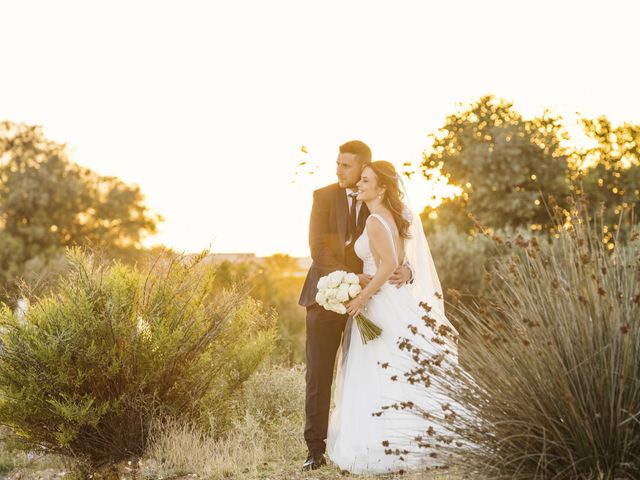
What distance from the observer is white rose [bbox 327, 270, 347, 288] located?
6145mm

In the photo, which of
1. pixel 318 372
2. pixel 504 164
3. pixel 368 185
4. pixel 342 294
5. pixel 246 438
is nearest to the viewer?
pixel 342 294

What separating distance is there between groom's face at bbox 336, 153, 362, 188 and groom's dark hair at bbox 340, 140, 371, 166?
3 centimetres

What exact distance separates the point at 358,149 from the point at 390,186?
407mm

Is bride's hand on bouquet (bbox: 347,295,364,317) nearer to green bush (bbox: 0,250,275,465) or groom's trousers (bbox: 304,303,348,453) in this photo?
groom's trousers (bbox: 304,303,348,453)

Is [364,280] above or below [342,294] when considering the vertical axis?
above

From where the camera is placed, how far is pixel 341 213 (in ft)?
21.8

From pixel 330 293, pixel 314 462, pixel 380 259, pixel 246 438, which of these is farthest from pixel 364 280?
pixel 246 438

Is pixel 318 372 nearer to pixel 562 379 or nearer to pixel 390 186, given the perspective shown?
pixel 390 186

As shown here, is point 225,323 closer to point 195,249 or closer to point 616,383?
point 195,249

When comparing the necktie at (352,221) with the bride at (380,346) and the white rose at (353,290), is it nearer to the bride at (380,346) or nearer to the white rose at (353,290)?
the bride at (380,346)

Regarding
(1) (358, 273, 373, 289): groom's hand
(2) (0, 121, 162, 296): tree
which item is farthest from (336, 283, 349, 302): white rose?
(2) (0, 121, 162, 296): tree

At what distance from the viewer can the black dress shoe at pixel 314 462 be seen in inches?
251

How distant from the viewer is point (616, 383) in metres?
4.12

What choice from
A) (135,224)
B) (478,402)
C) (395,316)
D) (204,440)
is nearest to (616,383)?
(478,402)
